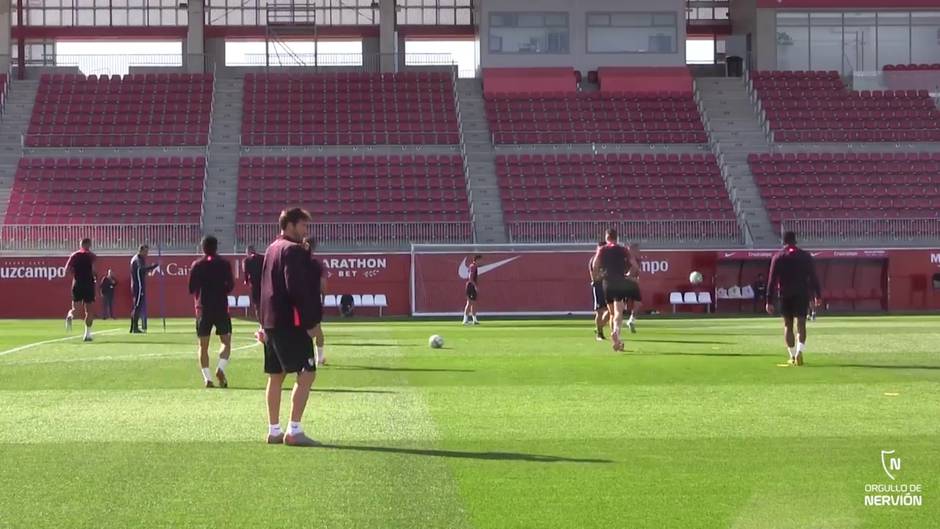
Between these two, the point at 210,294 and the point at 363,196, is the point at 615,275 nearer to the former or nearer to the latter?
the point at 210,294

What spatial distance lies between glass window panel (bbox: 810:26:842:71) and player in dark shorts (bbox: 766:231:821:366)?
1689 inches

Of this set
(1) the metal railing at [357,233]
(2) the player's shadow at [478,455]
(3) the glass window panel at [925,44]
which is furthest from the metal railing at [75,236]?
(2) the player's shadow at [478,455]

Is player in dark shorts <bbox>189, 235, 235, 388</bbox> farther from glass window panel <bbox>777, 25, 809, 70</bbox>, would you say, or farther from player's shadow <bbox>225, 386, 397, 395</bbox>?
glass window panel <bbox>777, 25, 809, 70</bbox>

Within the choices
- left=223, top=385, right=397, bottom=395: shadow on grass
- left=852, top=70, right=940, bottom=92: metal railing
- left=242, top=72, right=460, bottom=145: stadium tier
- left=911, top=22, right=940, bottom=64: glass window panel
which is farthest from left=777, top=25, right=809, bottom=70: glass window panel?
left=223, top=385, right=397, bottom=395: shadow on grass

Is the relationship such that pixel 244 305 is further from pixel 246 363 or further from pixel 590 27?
pixel 246 363

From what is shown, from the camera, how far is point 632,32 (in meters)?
60.9

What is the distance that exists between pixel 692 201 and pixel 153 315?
2004 cm

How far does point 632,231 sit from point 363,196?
10284mm

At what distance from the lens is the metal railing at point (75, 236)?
48.3 meters

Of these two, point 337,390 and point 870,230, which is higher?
point 870,230

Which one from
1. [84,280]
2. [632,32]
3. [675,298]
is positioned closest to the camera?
[84,280]

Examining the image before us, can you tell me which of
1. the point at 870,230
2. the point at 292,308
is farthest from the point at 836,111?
the point at 292,308

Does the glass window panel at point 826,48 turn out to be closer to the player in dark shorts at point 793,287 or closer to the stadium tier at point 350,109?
the stadium tier at point 350,109

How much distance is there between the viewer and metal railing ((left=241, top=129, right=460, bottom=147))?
186 ft
